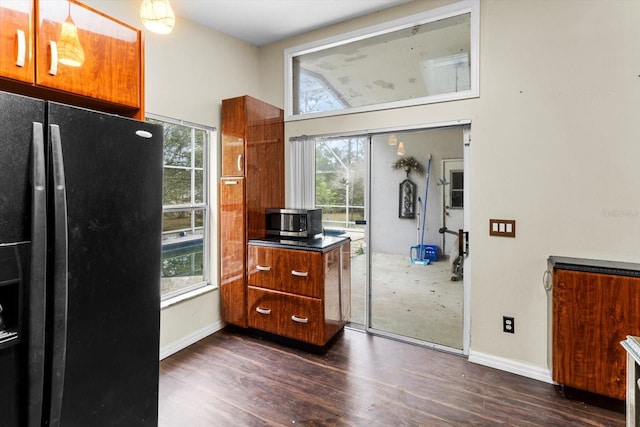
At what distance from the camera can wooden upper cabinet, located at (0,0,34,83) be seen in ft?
4.27

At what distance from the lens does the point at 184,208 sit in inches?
119

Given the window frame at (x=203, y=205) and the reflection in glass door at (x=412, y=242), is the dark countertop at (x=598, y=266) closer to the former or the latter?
the reflection in glass door at (x=412, y=242)

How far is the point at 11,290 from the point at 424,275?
2803 mm

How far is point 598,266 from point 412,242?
1.34 metres

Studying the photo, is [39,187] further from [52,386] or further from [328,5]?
[328,5]

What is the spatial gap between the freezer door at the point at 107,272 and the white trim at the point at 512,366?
7.78 ft

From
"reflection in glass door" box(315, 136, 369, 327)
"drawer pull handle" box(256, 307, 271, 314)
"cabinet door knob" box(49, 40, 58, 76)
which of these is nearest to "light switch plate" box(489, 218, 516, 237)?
"reflection in glass door" box(315, 136, 369, 327)

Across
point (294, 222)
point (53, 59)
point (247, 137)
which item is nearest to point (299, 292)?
point (294, 222)

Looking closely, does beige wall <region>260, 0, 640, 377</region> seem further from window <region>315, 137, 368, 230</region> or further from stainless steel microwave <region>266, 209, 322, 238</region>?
stainless steel microwave <region>266, 209, 322, 238</region>

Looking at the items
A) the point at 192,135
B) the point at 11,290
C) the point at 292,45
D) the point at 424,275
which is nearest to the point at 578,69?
the point at 424,275

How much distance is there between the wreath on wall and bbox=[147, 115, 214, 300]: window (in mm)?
1832

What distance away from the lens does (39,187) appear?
1165 mm

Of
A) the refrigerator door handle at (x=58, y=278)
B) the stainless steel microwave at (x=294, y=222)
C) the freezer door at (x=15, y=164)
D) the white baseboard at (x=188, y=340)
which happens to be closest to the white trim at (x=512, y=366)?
the stainless steel microwave at (x=294, y=222)

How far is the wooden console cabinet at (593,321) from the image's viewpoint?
6.57 feet
